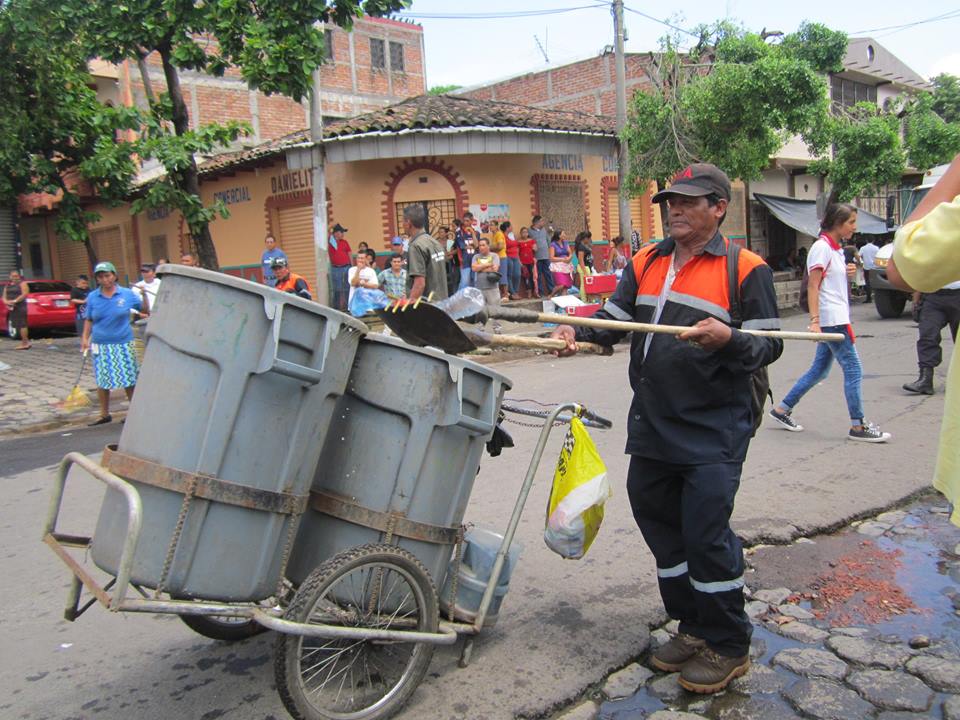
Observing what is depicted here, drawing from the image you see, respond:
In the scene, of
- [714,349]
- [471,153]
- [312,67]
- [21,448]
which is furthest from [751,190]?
[714,349]

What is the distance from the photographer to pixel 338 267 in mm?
15164

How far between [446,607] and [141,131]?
511 inches

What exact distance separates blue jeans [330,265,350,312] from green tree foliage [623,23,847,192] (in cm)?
687

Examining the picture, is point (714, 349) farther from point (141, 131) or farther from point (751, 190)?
point (751, 190)

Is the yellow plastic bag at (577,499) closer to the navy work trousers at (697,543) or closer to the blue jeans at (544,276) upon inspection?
the navy work trousers at (697,543)

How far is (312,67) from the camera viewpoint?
37.6ft

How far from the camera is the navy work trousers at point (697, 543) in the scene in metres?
2.78

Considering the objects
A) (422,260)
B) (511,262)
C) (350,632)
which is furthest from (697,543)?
(511,262)

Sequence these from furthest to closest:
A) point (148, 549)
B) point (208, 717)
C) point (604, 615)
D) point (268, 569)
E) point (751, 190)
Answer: point (751, 190) < point (604, 615) < point (208, 717) < point (268, 569) < point (148, 549)

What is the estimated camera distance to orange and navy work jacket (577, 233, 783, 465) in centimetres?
277

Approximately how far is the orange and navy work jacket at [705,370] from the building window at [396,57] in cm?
3088

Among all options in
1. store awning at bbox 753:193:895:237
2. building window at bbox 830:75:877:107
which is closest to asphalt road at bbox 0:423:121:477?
store awning at bbox 753:193:895:237

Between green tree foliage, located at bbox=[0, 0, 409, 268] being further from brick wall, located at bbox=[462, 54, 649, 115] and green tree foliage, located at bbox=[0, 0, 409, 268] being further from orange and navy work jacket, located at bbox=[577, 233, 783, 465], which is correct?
brick wall, located at bbox=[462, 54, 649, 115]

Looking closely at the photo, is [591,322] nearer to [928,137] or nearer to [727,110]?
[727,110]
